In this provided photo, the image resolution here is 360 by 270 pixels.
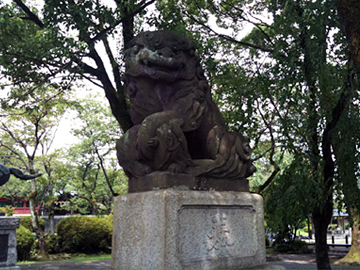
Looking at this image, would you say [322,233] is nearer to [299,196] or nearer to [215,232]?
[299,196]

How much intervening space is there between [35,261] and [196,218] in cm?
1212

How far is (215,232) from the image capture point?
3.71 metres

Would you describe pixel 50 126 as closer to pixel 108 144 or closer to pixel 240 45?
pixel 108 144

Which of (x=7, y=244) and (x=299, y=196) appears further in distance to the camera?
(x=7, y=244)

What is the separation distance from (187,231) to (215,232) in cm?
36

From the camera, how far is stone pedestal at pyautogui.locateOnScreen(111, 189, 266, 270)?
3.37m

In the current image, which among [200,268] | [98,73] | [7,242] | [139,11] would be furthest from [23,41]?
[200,268]

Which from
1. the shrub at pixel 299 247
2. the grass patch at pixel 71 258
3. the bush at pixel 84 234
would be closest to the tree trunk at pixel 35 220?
the grass patch at pixel 71 258

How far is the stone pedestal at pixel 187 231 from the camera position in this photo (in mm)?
3373

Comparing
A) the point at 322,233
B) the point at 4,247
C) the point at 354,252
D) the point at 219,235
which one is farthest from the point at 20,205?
the point at 219,235

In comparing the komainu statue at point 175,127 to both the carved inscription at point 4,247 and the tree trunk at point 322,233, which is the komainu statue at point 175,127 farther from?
the carved inscription at point 4,247

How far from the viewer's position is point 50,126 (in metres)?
17.1

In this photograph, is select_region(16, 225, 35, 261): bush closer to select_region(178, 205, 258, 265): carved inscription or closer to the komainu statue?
the komainu statue

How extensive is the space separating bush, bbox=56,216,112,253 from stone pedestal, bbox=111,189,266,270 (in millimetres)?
12846
